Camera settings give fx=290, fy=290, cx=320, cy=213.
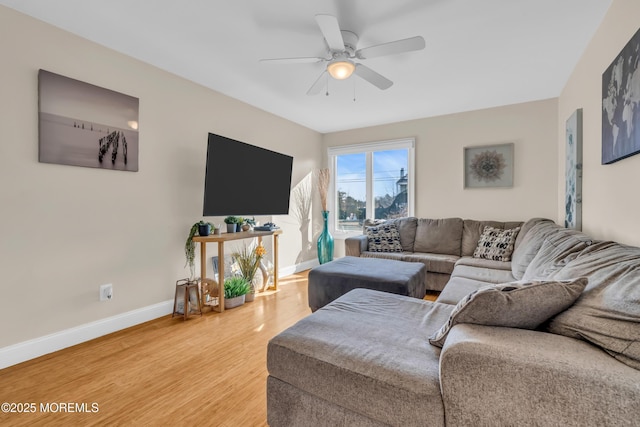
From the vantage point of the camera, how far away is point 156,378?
179cm

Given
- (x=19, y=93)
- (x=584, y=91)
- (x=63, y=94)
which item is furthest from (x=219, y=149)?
(x=584, y=91)

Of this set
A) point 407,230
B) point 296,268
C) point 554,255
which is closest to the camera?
point 554,255

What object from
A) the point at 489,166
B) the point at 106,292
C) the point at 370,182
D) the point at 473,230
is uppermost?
the point at 489,166

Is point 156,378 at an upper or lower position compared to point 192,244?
lower

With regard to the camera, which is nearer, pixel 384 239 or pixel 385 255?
pixel 385 255

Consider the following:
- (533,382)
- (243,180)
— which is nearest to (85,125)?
(243,180)

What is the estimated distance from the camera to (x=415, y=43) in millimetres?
1901

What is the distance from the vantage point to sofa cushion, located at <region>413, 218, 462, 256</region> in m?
3.81

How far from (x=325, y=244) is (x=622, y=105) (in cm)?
372

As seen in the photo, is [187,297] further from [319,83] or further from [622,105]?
[622,105]

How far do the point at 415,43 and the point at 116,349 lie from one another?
3.02m

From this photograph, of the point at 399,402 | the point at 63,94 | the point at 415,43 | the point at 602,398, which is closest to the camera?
the point at 602,398

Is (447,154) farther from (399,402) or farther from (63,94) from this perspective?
(63,94)

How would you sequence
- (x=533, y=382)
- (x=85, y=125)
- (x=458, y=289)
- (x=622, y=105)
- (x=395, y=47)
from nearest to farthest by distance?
(x=533, y=382), (x=622, y=105), (x=395, y=47), (x=458, y=289), (x=85, y=125)
